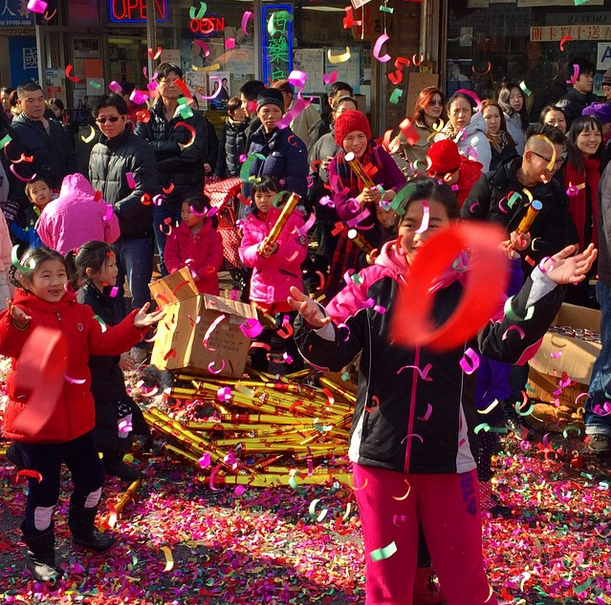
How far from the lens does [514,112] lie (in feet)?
28.7

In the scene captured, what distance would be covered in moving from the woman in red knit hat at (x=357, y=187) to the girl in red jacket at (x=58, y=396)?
2485mm

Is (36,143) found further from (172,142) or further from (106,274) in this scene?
(106,274)

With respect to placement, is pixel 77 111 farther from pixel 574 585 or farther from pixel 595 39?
pixel 574 585

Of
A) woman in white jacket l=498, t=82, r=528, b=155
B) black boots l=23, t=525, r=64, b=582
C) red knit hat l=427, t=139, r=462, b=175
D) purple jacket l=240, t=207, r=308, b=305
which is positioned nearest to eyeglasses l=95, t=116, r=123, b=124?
purple jacket l=240, t=207, r=308, b=305

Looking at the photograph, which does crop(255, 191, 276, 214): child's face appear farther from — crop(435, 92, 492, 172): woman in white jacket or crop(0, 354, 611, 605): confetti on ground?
crop(0, 354, 611, 605): confetti on ground

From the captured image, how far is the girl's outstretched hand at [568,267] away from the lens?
2912mm

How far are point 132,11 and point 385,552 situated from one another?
36.7 feet

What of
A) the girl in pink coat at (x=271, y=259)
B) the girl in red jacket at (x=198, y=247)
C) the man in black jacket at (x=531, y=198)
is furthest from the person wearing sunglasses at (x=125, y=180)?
the man in black jacket at (x=531, y=198)

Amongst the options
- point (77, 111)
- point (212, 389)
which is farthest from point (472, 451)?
point (77, 111)

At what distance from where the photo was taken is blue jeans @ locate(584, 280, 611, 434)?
16.9 feet

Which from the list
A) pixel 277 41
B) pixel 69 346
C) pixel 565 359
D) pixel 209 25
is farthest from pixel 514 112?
pixel 69 346

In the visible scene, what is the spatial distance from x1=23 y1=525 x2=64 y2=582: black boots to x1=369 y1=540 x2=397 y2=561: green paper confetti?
5.02 ft

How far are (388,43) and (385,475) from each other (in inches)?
345

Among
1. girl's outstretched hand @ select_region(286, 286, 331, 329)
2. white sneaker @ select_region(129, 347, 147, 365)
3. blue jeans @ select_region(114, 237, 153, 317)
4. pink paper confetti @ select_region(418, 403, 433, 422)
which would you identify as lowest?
Answer: white sneaker @ select_region(129, 347, 147, 365)
